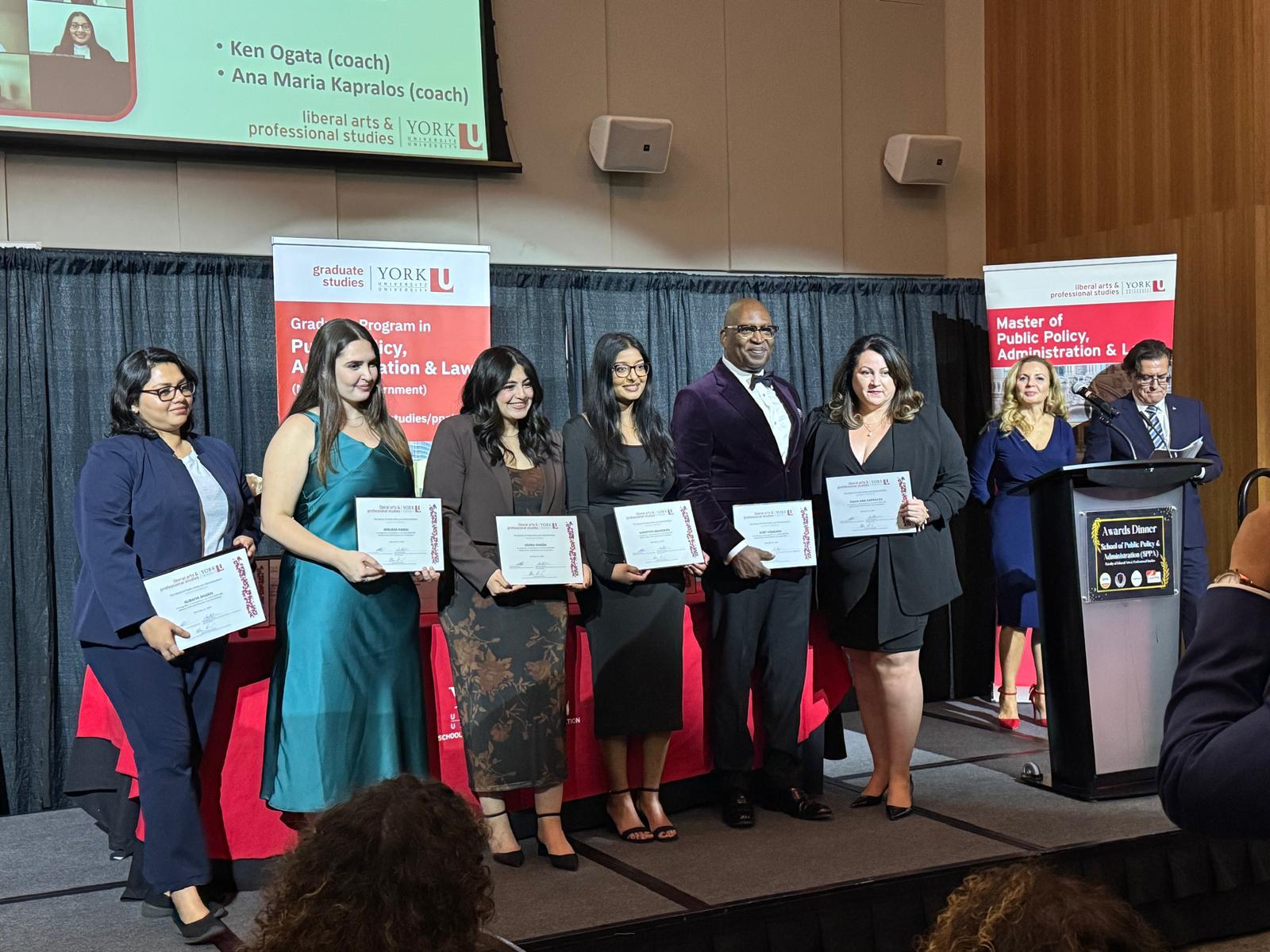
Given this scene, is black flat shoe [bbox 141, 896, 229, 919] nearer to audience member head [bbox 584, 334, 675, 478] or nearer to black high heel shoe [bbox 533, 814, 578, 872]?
black high heel shoe [bbox 533, 814, 578, 872]

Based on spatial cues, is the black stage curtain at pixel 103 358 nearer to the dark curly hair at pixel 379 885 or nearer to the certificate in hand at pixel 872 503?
the certificate in hand at pixel 872 503

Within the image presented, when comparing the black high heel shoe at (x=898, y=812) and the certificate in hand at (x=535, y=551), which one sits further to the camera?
the black high heel shoe at (x=898, y=812)

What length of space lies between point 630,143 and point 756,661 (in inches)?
123

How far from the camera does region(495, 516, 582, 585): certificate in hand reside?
332cm

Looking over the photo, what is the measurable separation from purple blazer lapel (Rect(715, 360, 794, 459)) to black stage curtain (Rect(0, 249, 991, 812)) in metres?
2.17

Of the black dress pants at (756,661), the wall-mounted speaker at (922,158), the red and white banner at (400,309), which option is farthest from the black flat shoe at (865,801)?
the wall-mounted speaker at (922,158)

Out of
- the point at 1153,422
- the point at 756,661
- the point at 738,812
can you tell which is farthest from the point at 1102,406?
the point at 738,812

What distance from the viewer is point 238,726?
331 centimetres

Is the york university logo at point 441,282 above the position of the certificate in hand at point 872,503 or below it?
above

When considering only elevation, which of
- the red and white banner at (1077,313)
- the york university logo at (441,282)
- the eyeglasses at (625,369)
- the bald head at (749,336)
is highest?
the york university logo at (441,282)

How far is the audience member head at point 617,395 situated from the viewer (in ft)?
11.6

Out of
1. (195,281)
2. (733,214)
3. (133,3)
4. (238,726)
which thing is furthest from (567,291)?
(238,726)

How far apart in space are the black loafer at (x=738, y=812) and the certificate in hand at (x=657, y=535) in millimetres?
813

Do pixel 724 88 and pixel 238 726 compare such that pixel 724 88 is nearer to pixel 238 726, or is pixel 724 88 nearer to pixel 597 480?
pixel 597 480
